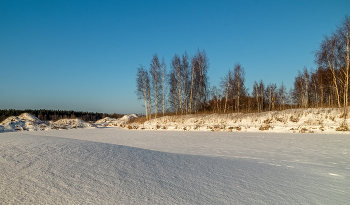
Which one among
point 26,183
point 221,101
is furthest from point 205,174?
point 221,101

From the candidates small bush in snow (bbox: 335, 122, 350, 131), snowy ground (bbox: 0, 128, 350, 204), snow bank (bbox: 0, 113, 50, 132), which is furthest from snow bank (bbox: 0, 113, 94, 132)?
small bush in snow (bbox: 335, 122, 350, 131)

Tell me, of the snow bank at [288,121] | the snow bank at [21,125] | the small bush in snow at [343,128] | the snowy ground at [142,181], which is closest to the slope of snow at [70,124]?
the snow bank at [21,125]

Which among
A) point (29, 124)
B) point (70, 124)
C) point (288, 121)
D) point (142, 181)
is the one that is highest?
point (288, 121)

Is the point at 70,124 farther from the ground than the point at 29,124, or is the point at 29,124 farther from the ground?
the point at 29,124

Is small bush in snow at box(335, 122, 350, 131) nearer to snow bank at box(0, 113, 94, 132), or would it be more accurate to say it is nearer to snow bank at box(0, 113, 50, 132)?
snow bank at box(0, 113, 94, 132)

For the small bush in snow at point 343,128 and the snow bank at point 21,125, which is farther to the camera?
the snow bank at point 21,125

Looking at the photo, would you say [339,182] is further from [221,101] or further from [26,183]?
[221,101]

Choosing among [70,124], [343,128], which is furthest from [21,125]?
[343,128]

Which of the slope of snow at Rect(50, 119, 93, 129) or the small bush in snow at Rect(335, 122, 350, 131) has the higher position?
the small bush in snow at Rect(335, 122, 350, 131)

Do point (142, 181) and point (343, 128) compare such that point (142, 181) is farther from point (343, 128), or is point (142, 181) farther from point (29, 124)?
point (29, 124)

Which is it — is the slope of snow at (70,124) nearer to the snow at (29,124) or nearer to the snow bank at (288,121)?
the snow at (29,124)

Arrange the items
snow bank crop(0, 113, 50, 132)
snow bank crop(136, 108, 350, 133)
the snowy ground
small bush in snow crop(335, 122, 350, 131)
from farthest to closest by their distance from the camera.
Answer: snow bank crop(0, 113, 50, 132), snow bank crop(136, 108, 350, 133), small bush in snow crop(335, 122, 350, 131), the snowy ground

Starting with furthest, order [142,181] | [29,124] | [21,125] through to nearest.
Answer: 1. [29,124]
2. [21,125]
3. [142,181]

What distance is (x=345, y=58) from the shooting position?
1681 centimetres
